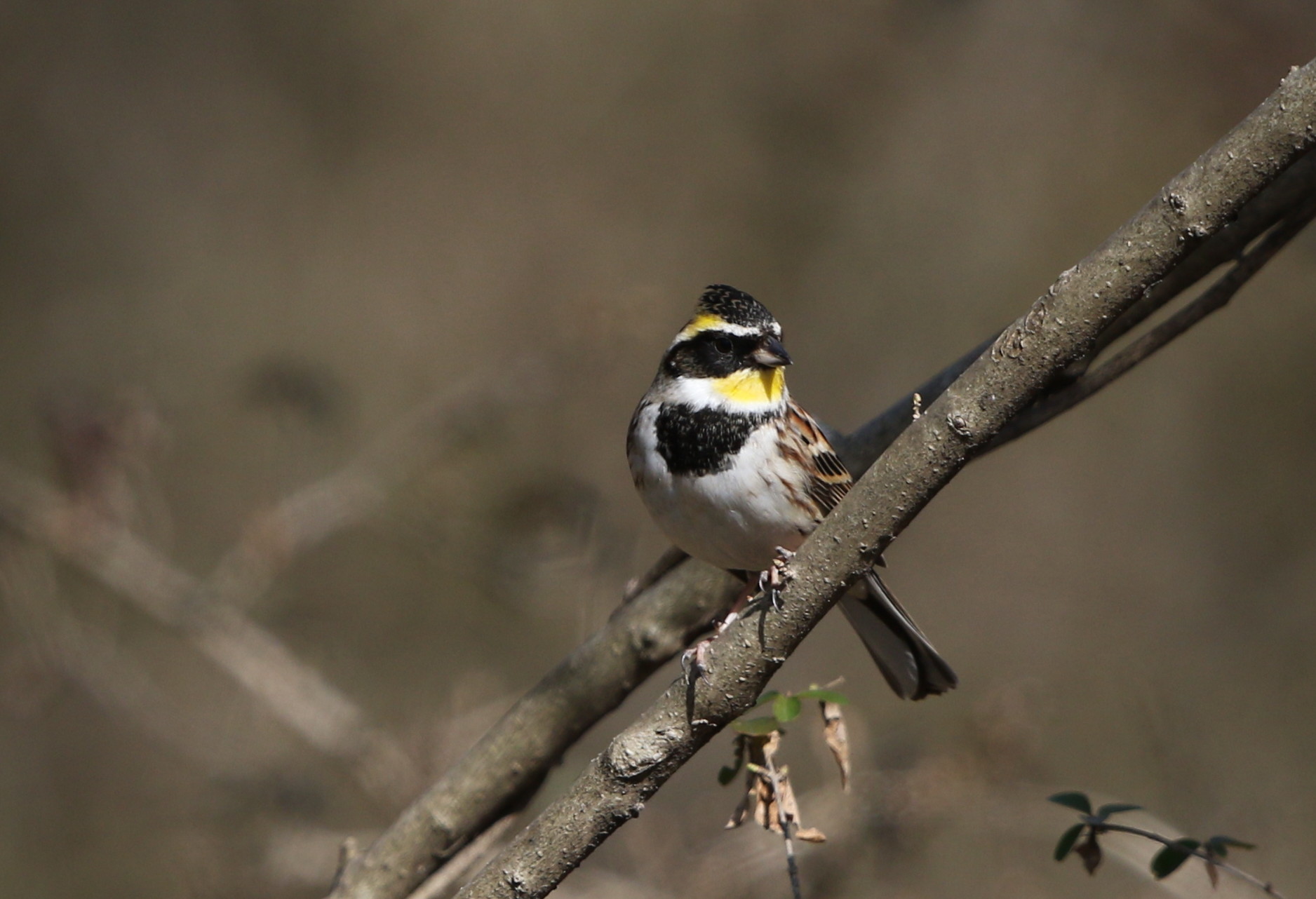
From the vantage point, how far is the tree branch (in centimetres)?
200

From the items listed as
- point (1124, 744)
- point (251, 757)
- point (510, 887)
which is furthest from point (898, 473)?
point (1124, 744)

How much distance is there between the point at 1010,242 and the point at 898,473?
593 centimetres

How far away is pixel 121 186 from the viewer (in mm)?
8484

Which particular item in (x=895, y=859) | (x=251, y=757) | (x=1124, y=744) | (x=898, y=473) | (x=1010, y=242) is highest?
(x=1010, y=242)

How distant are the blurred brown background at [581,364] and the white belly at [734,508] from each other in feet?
3.45

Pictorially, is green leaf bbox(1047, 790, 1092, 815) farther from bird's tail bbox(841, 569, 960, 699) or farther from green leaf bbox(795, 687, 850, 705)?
bird's tail bbox(841, 569, 960, 699)

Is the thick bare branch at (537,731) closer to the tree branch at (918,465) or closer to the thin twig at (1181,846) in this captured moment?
the tree branch at (918,465)

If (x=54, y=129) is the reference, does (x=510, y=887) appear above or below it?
below

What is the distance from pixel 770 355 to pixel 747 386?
0.53 feet

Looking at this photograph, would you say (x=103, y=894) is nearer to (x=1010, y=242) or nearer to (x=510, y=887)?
(x=510, y=887)

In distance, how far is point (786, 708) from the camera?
251 cm

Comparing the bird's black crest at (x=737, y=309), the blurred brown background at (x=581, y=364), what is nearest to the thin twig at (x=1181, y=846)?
the bird's black crest at (x=737, y=309)

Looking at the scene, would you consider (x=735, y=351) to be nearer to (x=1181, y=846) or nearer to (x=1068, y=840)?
(x=1068, y=840)

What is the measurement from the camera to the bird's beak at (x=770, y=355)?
3.74 m
